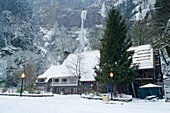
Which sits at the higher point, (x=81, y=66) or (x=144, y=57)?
(x=144, y=57)

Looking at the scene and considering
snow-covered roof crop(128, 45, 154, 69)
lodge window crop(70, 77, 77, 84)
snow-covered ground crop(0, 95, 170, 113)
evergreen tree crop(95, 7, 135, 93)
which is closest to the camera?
snow-covered ground crop(0, 95, 170, 113)

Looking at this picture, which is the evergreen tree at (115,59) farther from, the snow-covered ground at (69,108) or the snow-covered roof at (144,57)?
the snow-covered ground at (69,108)

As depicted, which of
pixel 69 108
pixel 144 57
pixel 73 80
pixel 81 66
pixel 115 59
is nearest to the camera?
pixel 69 108

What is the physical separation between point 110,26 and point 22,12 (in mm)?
61616

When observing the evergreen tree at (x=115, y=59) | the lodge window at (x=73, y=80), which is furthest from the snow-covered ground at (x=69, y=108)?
the lodge window at (x=73, y=80)

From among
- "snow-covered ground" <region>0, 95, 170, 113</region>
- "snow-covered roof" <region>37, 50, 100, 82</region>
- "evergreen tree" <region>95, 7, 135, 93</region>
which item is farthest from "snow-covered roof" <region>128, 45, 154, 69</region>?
"snow-covered ground" <region>0, 95, 170, 113</region>

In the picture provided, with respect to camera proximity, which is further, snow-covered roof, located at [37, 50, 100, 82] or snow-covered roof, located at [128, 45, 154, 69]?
snow-covered roof, located at [37, 50, 100, 82]

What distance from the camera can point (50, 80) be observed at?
166 feet

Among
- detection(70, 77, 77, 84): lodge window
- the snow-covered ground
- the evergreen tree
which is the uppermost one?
the evergreen tree

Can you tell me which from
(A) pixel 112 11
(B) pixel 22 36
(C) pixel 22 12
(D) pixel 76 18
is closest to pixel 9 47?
(B) pixel 22 36

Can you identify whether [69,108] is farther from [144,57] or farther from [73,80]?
[73,80]

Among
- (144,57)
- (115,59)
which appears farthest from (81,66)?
(115,59)

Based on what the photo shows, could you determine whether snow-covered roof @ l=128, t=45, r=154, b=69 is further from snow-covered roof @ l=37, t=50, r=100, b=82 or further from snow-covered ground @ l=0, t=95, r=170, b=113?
snow-covered ground @ l=0, t=95, r=170, b=113

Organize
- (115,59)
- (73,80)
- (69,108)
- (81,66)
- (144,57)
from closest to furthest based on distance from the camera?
1. (69,108)
2. (115,59)
3. (144,57)
4. (73,80)
5. (81,66)
